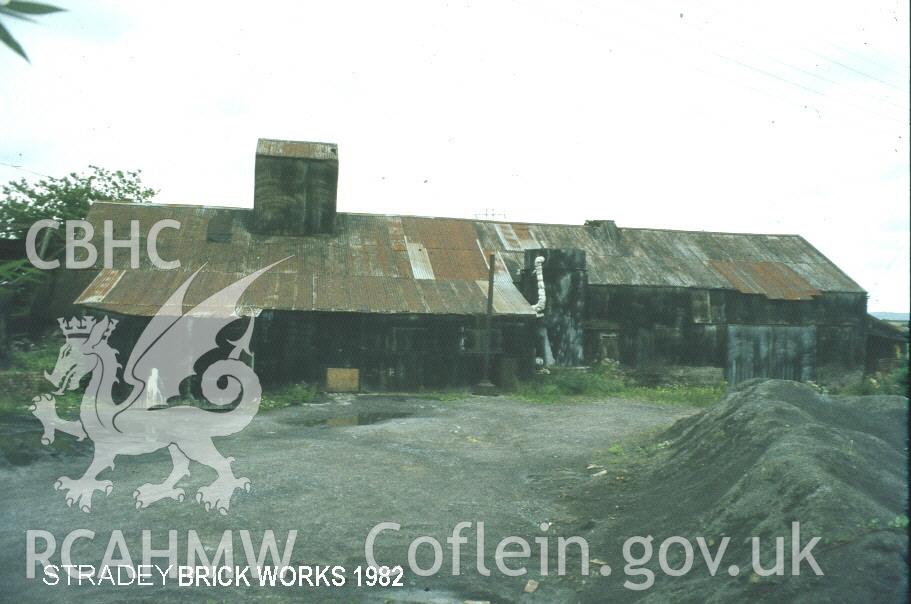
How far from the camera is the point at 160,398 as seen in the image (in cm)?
1877

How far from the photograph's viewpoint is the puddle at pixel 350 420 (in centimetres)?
1616

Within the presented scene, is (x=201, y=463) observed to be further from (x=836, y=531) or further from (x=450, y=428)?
(x=836, y=531)

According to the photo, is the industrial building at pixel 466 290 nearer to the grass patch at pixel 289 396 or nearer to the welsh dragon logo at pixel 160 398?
the grass patch at pixel 289 396

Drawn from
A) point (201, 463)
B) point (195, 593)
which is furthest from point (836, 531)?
point (201, 463)

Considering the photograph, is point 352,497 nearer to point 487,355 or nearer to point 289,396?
point 289,396

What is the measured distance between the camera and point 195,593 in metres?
6.71

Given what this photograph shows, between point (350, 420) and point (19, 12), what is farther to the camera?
point (350, 420)

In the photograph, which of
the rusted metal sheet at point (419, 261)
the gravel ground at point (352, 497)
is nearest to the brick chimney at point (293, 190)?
the rusted metal sheet at point (419, 261)

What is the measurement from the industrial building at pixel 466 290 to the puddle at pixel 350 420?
4.28 m

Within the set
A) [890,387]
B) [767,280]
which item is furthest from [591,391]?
[767,280]

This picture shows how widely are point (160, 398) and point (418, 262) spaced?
945 centimetres

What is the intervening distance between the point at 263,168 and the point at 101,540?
19256 millimetres

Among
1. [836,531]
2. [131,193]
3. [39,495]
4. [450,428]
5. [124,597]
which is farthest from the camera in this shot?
[131,193]

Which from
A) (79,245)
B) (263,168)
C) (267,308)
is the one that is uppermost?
(263,168)
